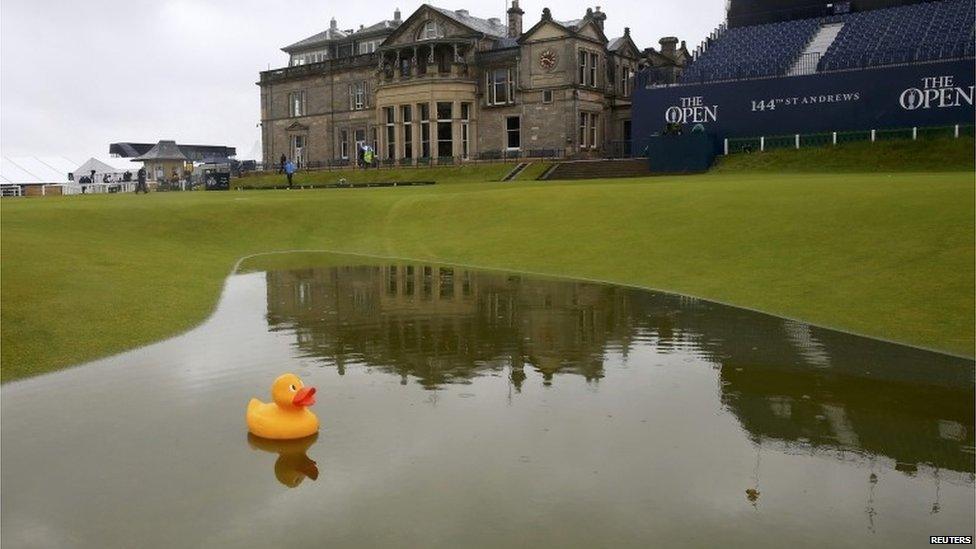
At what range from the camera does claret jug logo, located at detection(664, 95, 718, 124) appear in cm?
4803

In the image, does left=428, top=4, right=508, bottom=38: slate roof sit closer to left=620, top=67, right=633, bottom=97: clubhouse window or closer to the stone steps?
left=620, top=67, right=633, bottom=97: clubhouse window

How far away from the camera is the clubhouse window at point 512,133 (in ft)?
193

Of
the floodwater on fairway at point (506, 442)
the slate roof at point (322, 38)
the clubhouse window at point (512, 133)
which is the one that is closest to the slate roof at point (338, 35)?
the slate roof at point (322, 38)

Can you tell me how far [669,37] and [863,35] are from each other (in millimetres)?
22678

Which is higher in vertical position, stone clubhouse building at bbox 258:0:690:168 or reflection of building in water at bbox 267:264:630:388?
stone clubhouse building at bbox 258:0:690:168

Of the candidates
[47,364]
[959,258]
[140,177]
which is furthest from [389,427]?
[140,177]

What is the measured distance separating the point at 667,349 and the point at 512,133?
48080mm

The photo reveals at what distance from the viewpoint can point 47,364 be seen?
11.3m

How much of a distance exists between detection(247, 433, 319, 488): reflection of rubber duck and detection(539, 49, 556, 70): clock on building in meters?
50.8

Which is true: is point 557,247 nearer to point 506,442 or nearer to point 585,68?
point 506,442

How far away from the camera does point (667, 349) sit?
12422 mm

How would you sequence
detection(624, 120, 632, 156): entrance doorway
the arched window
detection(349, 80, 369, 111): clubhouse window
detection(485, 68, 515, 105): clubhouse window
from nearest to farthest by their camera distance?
detection(485, 68, 515, 105): clubhouse window, detection(624, 120, 632, 156): entrance doorway, the arched window, detection(349, 80, 369, 111): clubhouse window

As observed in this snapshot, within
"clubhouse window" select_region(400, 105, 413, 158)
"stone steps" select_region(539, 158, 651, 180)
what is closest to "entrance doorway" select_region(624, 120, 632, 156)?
"stone steps" select_region(539, 158, 651, 180)

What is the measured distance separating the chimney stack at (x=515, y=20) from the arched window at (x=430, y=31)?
225 inches
